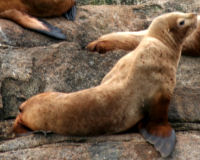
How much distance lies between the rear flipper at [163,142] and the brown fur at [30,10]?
328cm

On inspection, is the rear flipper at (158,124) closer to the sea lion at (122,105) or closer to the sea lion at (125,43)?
the sea lion at (122,105)

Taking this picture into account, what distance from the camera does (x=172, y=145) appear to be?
417cm


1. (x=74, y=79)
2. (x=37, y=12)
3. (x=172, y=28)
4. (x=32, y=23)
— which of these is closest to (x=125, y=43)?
(x=74, y=79)

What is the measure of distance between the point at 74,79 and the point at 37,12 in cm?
224

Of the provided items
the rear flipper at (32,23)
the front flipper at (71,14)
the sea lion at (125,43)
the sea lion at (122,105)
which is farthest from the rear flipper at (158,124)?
the front flipper at (71,14)

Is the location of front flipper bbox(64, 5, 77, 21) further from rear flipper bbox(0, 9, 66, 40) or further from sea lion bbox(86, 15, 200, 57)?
sea lion bbox(86, 15, 200, 57)

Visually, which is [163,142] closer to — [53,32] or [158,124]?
[158,124]

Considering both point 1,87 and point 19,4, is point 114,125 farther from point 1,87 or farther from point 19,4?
point 19,4

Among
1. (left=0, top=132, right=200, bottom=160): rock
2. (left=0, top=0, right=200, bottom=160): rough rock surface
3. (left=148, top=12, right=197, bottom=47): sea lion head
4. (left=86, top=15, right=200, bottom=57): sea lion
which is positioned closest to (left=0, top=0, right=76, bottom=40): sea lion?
(left=0, top=0, right=200, bottom=160): rough rock surface

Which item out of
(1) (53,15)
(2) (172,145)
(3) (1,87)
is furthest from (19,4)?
(2) (172,145)

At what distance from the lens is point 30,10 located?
7422mm

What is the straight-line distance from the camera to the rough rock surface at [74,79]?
4207 millimetres

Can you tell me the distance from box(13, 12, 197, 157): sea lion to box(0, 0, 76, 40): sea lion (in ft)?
7.84

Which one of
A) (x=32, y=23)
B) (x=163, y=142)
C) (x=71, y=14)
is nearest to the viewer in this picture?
(x=163, y=142)
